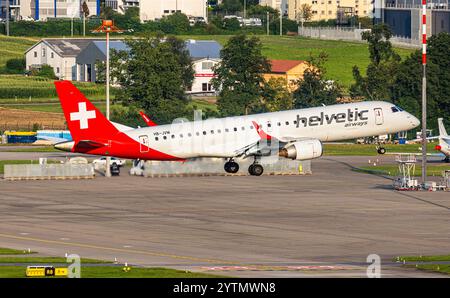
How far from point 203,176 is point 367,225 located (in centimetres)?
3605

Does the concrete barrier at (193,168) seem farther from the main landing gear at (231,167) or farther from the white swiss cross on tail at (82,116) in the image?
the white swiss cross on tail at (82,116)

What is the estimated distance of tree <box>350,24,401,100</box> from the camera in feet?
563

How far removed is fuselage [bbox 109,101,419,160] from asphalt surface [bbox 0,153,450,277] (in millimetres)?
3172

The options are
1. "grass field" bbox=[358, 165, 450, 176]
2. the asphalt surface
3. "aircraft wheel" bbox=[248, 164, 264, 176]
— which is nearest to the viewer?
the asphalt surface

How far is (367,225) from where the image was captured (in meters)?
75.2

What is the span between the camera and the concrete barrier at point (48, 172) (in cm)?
10638

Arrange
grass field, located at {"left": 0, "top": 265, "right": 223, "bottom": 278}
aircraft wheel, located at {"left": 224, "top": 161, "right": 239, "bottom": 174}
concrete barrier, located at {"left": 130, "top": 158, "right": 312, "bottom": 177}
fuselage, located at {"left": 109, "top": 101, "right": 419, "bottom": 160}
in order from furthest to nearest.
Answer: concrete barrier, located at {"left": 130, "top": 158, "right": 312, "bottom": 177}
aircraft wheel, located at {"left": 224, "top": 161, "right": 239, "bottom": 174}
fuselage, located at {"left": 109, "top": 101, "right": 419, "bottom": 160}
grass field, located at {"left": 0, "top": 265, "right": 223, "bottom": 278}

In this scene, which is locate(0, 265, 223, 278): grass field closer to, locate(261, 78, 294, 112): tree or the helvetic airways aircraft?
the helvetic airways aircraft

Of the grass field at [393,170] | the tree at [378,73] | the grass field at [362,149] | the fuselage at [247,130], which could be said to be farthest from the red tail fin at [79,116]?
the tree at [378,73]

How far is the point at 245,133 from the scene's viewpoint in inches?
3861

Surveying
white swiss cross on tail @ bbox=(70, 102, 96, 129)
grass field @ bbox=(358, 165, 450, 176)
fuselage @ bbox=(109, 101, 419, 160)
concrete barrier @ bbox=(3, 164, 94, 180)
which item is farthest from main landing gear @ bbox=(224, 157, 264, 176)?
grass field @ bbox=(358, 165, 450, 176)

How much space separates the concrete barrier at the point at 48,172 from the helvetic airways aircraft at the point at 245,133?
12430 millimetres
